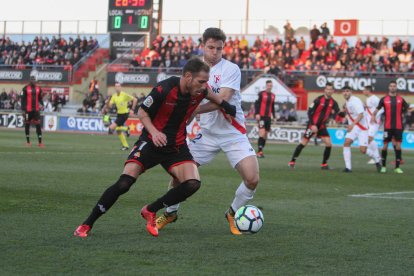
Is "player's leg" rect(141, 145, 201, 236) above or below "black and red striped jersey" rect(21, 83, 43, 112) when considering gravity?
below

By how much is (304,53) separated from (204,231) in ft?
112

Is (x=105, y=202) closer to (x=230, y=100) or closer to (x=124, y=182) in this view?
(x=124, y=182)

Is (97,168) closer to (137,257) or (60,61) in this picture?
(137,257)

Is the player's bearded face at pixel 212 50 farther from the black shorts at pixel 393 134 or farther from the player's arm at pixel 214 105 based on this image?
the black shorts at pixel 393 134

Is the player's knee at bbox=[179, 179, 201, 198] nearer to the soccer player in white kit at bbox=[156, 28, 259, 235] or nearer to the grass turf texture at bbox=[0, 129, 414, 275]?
the grass turf texture at bbox=[0, 129, 414, 275]

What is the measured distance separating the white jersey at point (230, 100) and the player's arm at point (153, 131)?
4.33 ft

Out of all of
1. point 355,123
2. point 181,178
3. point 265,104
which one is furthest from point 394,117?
point 181,178

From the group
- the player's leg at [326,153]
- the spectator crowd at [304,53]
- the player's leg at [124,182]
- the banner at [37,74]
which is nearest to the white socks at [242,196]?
the player's leg at [124,182]

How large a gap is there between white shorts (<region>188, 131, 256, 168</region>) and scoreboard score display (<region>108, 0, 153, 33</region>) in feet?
129

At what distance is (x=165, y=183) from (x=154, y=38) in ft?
120

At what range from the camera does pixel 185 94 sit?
817 centimetres

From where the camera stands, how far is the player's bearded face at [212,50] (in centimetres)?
907

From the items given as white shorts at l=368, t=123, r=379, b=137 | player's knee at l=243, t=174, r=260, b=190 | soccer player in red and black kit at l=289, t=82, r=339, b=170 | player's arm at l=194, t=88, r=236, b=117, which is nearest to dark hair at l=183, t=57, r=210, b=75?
player's arm at l=194, t=88, r=236, b=117

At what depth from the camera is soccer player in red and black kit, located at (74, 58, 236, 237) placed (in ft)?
26.3
